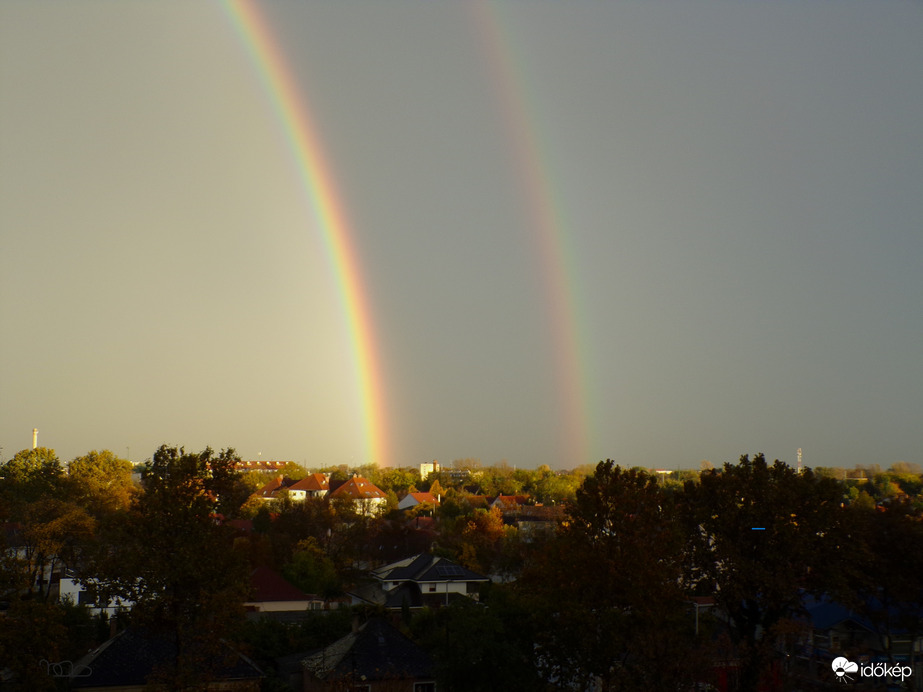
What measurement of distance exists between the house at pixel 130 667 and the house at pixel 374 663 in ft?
8.52

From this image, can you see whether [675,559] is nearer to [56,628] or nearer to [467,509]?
[56,628]

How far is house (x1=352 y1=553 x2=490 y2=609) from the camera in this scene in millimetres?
44938

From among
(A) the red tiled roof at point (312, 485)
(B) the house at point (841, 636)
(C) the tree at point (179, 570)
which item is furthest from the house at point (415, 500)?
(C) the tree at point (179, 570)

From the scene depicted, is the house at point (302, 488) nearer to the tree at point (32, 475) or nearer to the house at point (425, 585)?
the tree at point (32, 475)

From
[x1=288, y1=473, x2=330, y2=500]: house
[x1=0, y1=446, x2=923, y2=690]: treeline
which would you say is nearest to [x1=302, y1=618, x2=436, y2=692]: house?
[x1=0, y1=446, x2=923, y2=690]: treeline

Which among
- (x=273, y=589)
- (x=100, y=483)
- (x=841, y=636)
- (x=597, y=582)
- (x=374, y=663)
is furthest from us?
(x=100, y=483)

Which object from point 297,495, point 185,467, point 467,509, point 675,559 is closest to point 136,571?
point 185,467

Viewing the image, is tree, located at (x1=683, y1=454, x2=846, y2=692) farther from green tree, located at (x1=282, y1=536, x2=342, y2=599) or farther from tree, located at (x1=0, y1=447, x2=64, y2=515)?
tree, located at (x1=0, y1=447, x2=64, y2=515)

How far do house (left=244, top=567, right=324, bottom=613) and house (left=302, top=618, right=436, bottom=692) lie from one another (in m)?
13.7

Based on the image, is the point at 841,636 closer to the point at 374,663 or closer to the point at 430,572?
the point at 374,663

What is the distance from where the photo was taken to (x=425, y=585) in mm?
45906

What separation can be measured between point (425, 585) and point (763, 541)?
24.8 meters

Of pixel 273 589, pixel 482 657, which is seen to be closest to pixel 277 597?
pixel 273 589

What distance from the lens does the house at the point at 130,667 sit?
79.3 ft
